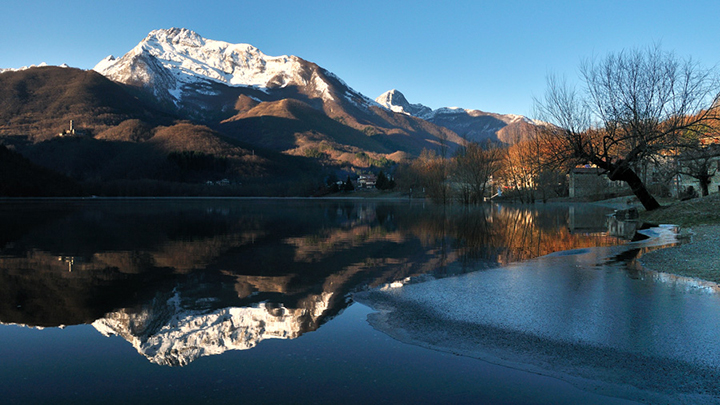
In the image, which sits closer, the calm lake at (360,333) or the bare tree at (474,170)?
the calm lake at (360,333)

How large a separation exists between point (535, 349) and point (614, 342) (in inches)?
39.8

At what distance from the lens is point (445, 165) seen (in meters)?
86.7

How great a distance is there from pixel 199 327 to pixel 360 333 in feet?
8.03

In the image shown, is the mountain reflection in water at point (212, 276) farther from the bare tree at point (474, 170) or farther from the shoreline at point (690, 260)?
the bare tree at point (474, 170)

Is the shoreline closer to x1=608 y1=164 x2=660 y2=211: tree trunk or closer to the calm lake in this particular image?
the calm lake

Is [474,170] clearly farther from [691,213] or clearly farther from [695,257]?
[695,257]

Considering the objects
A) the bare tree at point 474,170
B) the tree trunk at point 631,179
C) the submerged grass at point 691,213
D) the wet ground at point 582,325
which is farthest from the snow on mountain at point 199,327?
the bare tree at point 474,170

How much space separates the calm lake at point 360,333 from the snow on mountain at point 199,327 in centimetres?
4

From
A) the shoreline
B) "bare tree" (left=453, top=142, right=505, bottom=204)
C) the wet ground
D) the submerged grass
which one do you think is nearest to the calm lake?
the wet ground

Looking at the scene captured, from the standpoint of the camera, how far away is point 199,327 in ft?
23.4

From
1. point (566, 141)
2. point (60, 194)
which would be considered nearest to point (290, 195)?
point (60, 194)

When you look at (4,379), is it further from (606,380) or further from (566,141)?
(566,141)

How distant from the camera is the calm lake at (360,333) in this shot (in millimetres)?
4836

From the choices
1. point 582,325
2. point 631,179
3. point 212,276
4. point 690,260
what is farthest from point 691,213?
→ point 212,276
